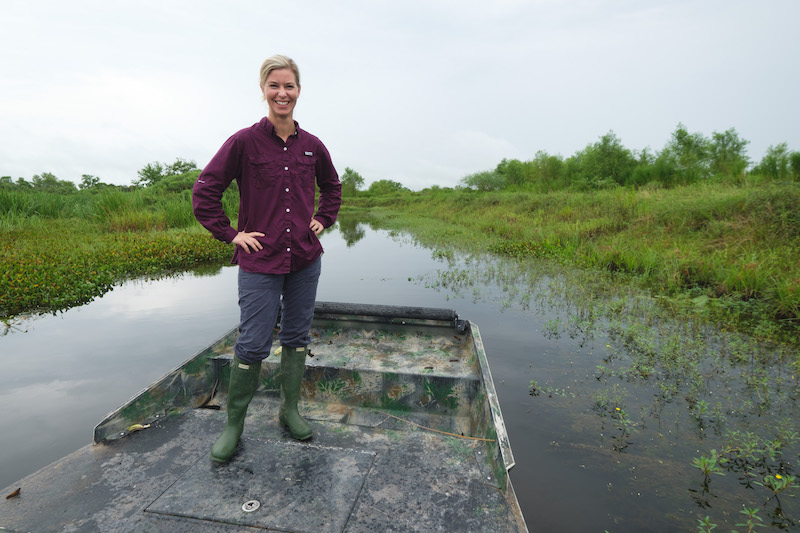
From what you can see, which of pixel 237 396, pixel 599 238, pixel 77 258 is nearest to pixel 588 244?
pixel 599 238

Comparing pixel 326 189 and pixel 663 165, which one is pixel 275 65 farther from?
pixel 663 165

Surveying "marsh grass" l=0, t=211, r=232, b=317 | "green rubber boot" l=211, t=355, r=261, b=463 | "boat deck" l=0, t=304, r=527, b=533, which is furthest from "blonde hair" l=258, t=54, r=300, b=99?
"marsh grass" l=0, t=211, r=232, b=317

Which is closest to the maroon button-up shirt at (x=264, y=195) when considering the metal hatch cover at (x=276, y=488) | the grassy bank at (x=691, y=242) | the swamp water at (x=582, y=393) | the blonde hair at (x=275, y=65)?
the blonde hair at (x=275, y=65)

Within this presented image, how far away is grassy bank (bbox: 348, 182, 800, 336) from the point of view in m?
6.12

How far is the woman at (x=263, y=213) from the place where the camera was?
7.48 feet

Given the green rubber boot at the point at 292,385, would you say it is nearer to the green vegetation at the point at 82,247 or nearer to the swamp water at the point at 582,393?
the swamp water at the point at 582,393

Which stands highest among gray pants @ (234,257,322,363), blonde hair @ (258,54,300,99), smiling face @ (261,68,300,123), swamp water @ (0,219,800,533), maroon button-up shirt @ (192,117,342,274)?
blonde hair @ (258,54,300,99)

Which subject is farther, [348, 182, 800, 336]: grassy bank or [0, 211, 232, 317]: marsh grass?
[348, 182, 800, 336]: grassy bank

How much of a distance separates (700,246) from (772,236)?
1.13m

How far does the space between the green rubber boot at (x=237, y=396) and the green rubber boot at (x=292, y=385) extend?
9.8 inches

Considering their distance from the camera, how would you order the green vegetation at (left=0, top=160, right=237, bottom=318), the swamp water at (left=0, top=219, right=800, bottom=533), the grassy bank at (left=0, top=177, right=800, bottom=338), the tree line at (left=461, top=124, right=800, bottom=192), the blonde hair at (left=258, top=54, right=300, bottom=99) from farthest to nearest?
the tree line at (left=461, top=124, right=800, bottom=192) → the grassy bank at (left=0, top=177, right=800, bottom=338) → the green vegetation at (left=0, top=160, right=237, bottom=318) → the swamp water at (left=0, top=219, right=800, bottom=533) → the blonde hair at (left=258, top=54, right=300, bottom=99)

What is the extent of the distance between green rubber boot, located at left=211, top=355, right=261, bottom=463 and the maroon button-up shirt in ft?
1.93

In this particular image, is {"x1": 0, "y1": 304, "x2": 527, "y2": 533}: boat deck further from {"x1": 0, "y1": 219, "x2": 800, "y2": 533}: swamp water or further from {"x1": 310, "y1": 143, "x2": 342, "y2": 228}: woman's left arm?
{"x1": 310, "y1": 143, "x2": 342, "y2": 228}: woman's left arm

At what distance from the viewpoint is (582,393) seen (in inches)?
154
